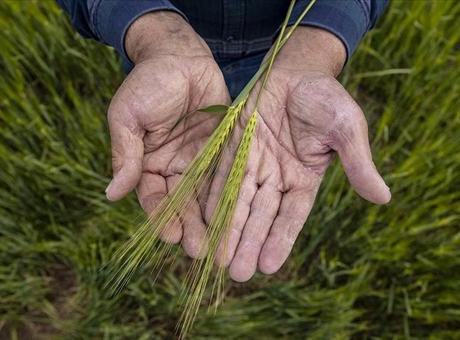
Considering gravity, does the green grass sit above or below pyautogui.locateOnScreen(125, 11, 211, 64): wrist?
below

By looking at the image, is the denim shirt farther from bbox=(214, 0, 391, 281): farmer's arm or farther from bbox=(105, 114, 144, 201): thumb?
bbox=(105, 114, 144, 201): thumb

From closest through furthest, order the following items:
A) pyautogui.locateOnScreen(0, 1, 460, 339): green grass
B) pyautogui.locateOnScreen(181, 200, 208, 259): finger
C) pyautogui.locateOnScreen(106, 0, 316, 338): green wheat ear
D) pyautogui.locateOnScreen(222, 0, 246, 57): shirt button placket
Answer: pyautogui.locateOnScreen(106, 0, 316, 338): green wheat ear
pyautogui.locateOnScreen(181, 200, 208, 259): finger
pyautogui.locateOnScreen(222, 0, 246, 57): shirt button placket
pyautogui.locateOnScreen(0, 1, 460, 339): green grass

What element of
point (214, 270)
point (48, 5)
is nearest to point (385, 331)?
point (214, 270)

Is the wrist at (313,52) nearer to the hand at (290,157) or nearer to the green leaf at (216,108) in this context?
the hand at (290,157)

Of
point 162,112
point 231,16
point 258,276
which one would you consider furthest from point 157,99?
point 258,276

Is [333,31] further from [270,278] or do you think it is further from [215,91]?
[270,278]

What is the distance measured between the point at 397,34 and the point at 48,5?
99 cm

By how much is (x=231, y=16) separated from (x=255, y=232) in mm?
437

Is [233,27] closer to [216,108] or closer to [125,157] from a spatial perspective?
[216,108]

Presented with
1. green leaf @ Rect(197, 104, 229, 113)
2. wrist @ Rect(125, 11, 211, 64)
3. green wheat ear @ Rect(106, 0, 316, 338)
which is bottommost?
green wheat ear @ Rect(106, 0, 316, 338)

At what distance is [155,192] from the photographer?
1025 millimetres

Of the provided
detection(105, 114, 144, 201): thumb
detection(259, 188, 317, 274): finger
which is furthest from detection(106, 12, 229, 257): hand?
detection(259, 188, 317, 274): finger

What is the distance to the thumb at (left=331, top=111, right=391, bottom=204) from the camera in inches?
36.6

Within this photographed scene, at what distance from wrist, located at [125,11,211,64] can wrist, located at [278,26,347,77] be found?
16 cm
